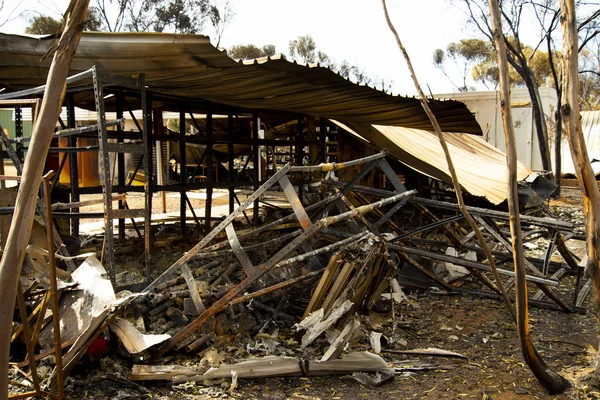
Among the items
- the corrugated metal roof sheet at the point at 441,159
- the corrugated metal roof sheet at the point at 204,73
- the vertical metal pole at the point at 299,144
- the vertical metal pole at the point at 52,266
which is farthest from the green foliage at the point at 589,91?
the vertical metal pole at the point at 52,266

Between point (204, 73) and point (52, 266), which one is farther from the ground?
point (204, 73)

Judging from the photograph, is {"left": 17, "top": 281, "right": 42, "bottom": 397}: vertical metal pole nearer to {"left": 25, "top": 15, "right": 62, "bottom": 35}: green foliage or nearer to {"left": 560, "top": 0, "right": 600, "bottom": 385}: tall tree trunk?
{"left": 560, "top": 0, "right": 600, "bottom": 385}: tall tree trunk

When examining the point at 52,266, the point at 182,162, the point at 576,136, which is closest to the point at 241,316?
the point at 52,266

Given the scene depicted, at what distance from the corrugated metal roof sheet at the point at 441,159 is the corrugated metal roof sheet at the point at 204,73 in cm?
137

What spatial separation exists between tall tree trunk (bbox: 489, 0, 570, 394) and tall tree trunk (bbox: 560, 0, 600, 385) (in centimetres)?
61

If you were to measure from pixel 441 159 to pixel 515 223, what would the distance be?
786cm

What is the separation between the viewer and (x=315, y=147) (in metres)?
12.1

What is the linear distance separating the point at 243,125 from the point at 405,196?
1031 centimetres

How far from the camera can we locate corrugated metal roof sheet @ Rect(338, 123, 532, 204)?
31.4 feet

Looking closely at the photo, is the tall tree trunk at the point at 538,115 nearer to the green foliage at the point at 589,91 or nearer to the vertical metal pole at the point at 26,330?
the vertical metal pole at the point at 26,330

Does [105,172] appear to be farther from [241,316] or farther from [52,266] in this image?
[241,316]

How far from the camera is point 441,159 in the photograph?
1097 centimetres

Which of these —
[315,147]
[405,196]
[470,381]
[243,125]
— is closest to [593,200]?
[470,381]

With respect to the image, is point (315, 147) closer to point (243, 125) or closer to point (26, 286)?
point (243, 125)
